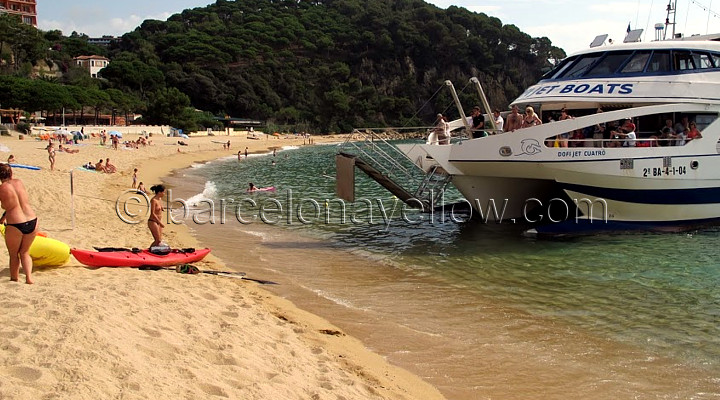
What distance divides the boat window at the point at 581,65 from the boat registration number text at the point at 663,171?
3465 mm

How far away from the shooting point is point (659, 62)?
55.4 ft

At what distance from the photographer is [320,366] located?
7059 millimetres

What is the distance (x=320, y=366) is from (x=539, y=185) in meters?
12.2

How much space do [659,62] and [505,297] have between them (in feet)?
31.9

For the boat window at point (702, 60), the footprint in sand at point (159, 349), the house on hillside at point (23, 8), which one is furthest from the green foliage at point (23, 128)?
the house on hillside at point (23, 8)

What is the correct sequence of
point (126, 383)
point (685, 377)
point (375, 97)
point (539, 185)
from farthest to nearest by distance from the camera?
point (375, 97) → point (539, 185) → point (685, 377) → point (126, 383)

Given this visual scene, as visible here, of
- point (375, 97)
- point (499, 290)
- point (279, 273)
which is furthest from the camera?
point (375, 97)

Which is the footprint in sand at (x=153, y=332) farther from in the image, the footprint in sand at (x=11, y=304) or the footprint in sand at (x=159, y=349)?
the footprint in sand at (x=11, y=304)

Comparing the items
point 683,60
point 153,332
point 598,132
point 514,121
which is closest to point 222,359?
point 153,332

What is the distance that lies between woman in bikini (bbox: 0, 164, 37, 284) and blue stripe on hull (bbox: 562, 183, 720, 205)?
12205 mm

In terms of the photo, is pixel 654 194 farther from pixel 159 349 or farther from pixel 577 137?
pixel 159 349

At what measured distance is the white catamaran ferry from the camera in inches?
598

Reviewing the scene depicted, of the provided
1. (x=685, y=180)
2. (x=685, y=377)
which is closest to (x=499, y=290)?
(x=685, y=377)

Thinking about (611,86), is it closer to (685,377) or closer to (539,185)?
(539,185)
